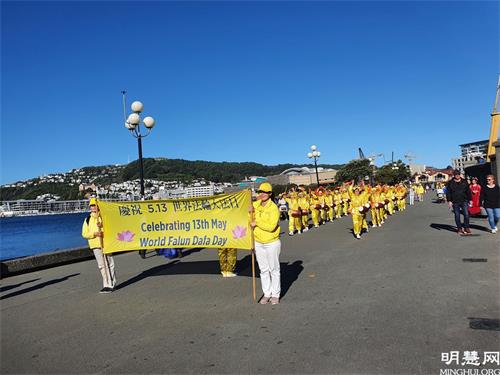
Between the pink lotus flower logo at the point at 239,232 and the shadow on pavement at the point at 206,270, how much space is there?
125cm

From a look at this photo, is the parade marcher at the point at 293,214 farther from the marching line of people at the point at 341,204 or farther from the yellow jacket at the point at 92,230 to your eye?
the yellow jacket at the point at 92,230

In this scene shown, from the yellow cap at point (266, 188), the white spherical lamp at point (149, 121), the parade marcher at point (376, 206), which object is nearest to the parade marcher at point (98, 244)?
the yellow cap at point (266, 188)

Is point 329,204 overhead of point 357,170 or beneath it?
beneath

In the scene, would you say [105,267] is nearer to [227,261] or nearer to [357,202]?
[227,261]

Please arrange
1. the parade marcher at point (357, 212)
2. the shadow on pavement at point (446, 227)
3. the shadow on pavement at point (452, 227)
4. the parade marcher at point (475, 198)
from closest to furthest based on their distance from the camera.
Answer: the shadow on pavement at point (452, 227) < the shadow on pavement at point (446, 227) < the parade marcher at point (357, 212) < the parade marcher at point (475, 198)

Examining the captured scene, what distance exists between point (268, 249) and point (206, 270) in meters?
3.61

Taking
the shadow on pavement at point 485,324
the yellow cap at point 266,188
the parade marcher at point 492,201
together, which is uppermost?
the yellow cap at point 266,188

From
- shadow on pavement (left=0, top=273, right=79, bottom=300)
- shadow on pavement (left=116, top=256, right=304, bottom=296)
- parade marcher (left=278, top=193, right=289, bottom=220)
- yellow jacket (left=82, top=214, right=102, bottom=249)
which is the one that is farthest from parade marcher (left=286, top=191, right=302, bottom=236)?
yellow jacket (left=82, top=214, right=102, bottom=249)

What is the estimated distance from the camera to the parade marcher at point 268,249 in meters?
6.68

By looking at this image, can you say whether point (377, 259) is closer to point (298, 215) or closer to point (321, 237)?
point (321, 237)

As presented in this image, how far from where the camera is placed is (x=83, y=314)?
265 inches

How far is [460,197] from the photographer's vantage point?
12.6 m

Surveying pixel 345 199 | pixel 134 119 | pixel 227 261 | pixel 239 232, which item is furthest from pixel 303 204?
pixel 239 232

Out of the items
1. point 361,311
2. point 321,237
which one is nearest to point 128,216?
point 361,311
